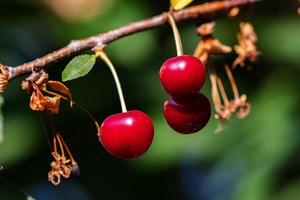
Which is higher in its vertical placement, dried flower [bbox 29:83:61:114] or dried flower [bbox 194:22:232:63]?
dried flower [bbox 194:22:232:63]

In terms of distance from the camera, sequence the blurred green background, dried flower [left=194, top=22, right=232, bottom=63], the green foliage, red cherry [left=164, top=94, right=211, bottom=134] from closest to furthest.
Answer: red cherry [left=164, top=94, right=211, bottom=134], dried flower [left=194, top=22, right=232, bottom=63], the blurred green background, the green foliage

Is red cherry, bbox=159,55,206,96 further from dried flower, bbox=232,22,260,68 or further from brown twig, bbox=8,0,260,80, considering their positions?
dried flower, bbox=232,22,260,68

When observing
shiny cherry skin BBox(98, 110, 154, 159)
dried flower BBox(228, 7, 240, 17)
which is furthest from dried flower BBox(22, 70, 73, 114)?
dried flower BBox(228, 7, 240, 17)

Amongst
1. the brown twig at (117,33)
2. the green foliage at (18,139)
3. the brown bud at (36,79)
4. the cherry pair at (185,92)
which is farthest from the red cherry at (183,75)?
the green foliage at (18,139)

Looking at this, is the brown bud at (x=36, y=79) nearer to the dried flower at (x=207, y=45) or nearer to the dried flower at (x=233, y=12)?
the dried flower at (x=207, y=45)

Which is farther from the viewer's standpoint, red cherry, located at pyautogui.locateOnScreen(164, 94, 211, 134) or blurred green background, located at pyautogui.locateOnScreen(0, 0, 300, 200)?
blurred green background, located at pyautogui.locateOnScreen(0, 0, 300, 200)

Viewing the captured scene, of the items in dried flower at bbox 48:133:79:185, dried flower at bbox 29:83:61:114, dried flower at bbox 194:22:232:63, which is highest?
dried flower at bbox 194:22:232:63

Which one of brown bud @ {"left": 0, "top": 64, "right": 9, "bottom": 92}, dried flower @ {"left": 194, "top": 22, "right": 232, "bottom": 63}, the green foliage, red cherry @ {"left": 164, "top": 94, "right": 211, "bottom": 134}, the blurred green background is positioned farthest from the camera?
the green foliage
